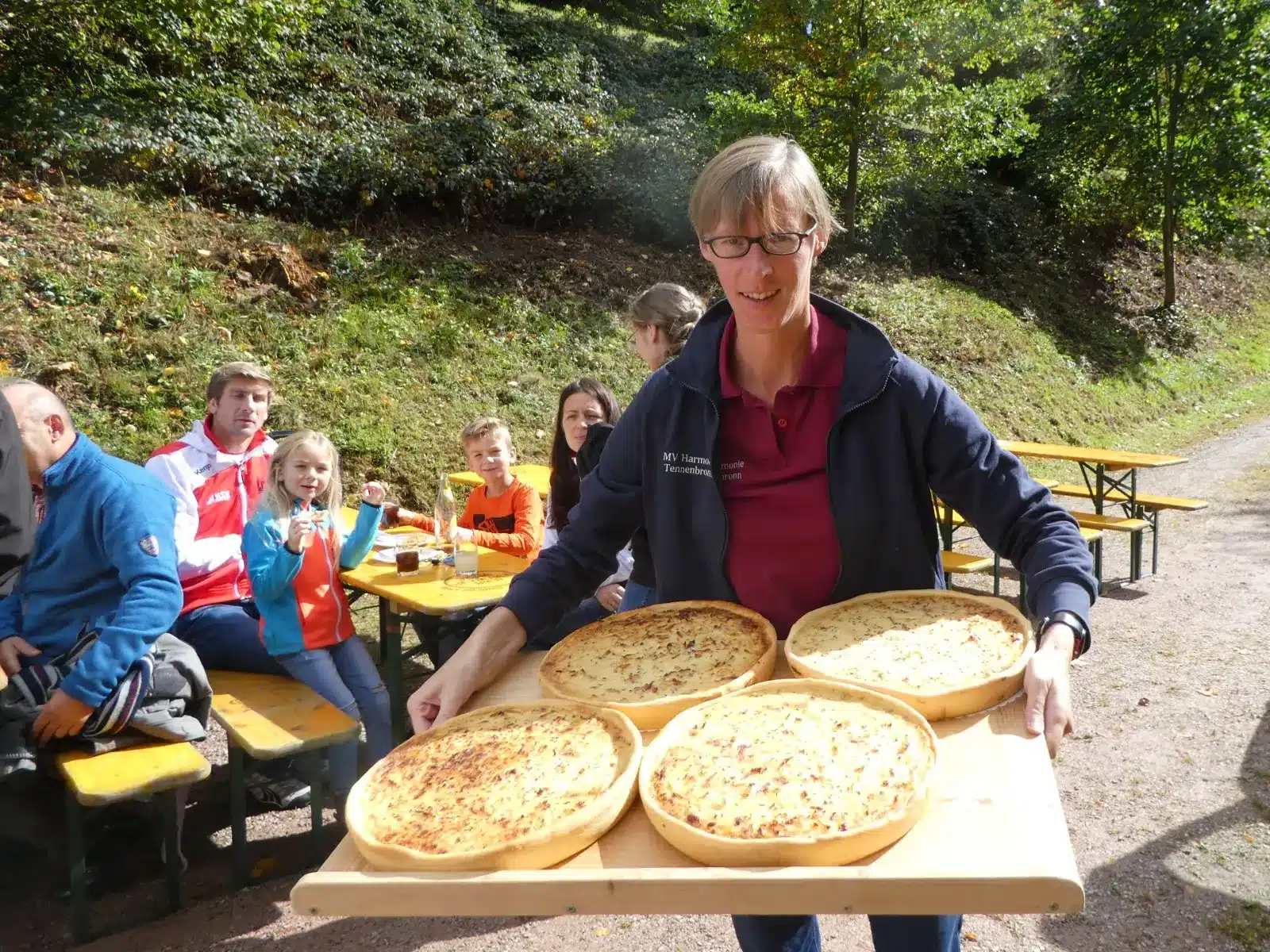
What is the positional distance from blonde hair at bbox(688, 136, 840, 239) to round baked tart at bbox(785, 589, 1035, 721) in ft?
2.60

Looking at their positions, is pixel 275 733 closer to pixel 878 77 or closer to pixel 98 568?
pixel 98 568

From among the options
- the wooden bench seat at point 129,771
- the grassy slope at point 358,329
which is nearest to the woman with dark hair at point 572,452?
the wooden bench seat at point 129,771

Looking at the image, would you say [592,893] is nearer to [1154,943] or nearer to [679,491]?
[679,491]

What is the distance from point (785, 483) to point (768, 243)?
0.51 m

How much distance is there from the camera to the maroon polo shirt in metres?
2.09

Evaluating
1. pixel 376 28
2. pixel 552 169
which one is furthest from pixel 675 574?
pixel 376 28

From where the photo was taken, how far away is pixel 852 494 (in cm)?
203

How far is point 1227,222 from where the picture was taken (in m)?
21.2

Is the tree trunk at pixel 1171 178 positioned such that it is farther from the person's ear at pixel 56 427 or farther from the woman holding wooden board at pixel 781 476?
the person's ear at pixel 56 427

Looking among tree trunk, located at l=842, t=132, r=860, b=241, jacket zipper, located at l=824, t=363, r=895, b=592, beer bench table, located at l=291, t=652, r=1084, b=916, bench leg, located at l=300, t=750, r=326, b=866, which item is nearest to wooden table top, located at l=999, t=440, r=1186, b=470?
bench leg, located at l=300, t=750, r=326, b=866

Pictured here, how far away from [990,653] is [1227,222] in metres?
23.5

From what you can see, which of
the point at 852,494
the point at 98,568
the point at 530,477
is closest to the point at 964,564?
the point at 530,477

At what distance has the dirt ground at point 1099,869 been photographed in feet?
11.3

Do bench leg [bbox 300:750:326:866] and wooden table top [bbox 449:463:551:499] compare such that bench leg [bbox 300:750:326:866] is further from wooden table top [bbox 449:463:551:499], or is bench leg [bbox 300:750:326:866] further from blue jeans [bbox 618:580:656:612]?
wooden table top [bbox 449:463:551:499]
